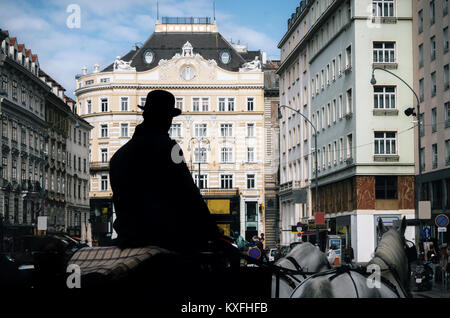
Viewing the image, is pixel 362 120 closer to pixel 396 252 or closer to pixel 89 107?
pixel 89 107

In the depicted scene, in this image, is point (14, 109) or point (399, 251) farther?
point (14, 109)

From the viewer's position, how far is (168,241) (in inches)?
165

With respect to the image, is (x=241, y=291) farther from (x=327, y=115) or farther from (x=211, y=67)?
(x=327, y=115)

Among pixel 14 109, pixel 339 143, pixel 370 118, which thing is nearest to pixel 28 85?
pixel 14 109

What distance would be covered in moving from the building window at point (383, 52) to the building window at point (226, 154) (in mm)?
30026

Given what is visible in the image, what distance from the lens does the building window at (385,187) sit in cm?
5119

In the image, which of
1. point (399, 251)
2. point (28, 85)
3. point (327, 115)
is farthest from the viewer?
point (327, 115)

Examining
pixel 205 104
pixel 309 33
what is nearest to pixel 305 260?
pixel 205 104

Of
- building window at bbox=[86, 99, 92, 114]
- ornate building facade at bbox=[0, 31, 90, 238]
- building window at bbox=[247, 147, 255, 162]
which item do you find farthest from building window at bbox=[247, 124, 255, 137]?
ornate building facade at bbox=[0, 31, 90, 238]

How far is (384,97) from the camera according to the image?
1821 inches

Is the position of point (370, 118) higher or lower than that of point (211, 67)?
higher

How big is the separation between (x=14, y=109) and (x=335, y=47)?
156 feet

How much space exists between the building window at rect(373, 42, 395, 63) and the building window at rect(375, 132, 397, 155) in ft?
18.6

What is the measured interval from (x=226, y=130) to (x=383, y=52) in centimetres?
3372
